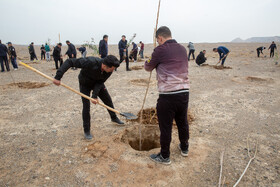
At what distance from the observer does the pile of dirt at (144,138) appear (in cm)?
347

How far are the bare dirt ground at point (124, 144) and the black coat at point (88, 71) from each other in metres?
1.04

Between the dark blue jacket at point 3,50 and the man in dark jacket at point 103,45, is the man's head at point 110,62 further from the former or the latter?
the dark blue jacket at point 3,50

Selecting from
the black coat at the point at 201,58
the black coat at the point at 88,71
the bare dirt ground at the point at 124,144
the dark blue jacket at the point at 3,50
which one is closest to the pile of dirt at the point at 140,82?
the bare dirt ground at the point at 124,144

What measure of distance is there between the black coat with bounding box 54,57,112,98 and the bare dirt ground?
1.04 metres

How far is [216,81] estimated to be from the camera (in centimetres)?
767

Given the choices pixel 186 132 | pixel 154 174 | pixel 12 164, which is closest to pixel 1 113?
pixel 12 164

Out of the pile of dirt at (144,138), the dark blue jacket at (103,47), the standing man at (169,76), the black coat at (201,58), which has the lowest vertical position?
the pile of dirt at (144,138)

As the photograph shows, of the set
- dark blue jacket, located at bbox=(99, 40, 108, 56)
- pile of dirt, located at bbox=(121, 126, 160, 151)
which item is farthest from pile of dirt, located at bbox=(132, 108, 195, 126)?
dark blue jacket, located at bbox=(99, 40, 108, 56)

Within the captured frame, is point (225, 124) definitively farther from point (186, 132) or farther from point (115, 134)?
point (115, 134)

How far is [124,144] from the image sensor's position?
3.07 meters

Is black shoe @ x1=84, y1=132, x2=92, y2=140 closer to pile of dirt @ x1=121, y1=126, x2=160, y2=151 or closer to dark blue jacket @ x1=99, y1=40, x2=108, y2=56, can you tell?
pile of dirt @ x1=121, y1=126, x2=160, y2=151

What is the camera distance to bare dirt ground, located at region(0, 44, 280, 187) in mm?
2359

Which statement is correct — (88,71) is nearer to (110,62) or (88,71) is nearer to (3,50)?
(110,62)

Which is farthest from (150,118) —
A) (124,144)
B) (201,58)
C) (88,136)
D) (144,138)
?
(201,58)
